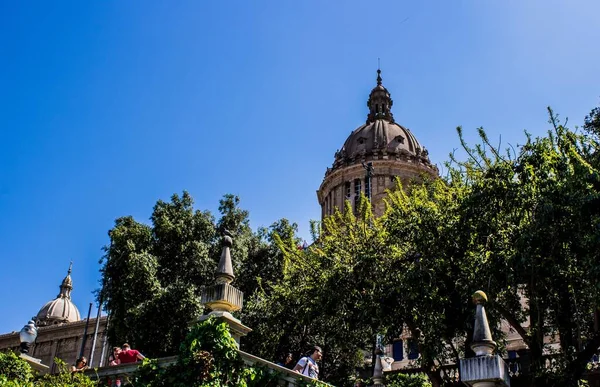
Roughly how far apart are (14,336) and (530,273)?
69617 millimetres

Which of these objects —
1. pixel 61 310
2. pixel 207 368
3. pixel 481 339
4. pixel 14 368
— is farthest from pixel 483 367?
pixel 61 310

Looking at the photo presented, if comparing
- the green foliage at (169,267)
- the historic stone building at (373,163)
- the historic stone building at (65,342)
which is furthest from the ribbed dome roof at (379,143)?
the green foliage at (169,267)

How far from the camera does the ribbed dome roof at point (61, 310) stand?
90938 mm

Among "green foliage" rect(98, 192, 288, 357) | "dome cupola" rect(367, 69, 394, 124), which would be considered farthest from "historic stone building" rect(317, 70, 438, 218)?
"green foliage" rect(98, 192, 288, 357)

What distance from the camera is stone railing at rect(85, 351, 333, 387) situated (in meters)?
14.1

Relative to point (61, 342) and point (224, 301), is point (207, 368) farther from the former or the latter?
point (61, 342)

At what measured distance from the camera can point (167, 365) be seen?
1396cm

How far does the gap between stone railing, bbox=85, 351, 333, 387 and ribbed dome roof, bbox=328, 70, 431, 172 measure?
52060mm

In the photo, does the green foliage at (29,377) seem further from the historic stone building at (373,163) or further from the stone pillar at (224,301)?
the historic stone building at (373,163)

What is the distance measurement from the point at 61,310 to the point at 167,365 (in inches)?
3448

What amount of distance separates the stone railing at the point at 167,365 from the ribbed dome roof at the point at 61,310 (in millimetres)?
80337

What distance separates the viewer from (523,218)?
18.2 m

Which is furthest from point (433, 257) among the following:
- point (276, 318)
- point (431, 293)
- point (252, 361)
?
point (276, 318)

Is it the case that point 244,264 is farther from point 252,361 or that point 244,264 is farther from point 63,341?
point 63,341
